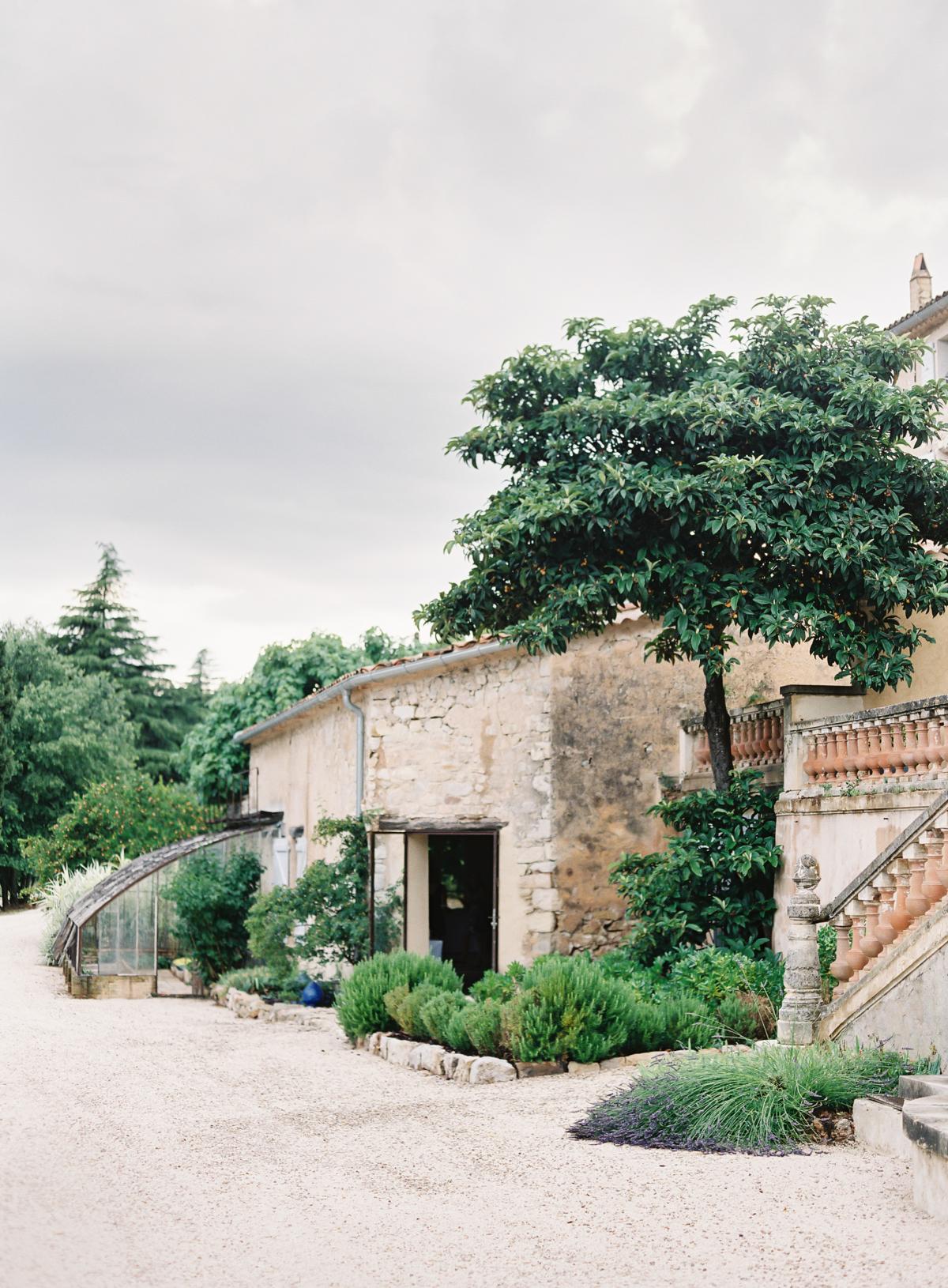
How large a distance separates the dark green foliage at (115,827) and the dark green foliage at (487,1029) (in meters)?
13.9

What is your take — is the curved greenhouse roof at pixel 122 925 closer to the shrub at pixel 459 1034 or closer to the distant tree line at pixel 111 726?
the distant tree line at pixel 111 726

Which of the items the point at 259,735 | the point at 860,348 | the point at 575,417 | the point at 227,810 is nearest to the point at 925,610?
the point at 860,348

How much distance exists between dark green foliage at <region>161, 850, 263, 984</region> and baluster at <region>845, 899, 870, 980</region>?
10537mm

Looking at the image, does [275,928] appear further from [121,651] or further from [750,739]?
[121,651]

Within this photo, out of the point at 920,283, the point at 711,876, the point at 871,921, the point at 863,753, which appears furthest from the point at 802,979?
the point at 920,283

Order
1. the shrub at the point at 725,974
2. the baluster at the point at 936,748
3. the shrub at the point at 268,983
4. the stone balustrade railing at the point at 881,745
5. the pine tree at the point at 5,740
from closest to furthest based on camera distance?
the baluster at the point at 936,748 → the stone balustrade railing at the point at 881,745 → the shrub at the point at 725,974 → the shrub at the point at 268,983 → the pine tree at the point at 5,740

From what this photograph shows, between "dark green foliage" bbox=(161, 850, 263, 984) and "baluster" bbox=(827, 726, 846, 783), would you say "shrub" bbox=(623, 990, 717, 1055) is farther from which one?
"dark green foliage" bbox=(161, 850, 263, 984)

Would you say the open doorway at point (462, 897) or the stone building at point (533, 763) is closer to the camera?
the stone building at point (533, 763)

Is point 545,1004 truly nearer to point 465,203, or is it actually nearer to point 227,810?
point 465,203

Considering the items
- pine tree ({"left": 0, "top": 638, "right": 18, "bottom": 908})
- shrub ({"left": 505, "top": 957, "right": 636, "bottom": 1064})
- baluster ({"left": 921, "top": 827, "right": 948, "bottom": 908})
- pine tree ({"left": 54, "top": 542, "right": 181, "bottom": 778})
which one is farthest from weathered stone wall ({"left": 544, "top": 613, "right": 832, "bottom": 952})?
pine tree ({"left": 54, "top": 542, "right": 181, "bottom": 778})

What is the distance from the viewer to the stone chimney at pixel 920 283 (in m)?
22.8

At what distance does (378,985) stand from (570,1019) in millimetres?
2800

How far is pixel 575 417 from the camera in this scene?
1136cm

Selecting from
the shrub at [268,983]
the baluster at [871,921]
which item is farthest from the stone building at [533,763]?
the baluster at [871,921]
